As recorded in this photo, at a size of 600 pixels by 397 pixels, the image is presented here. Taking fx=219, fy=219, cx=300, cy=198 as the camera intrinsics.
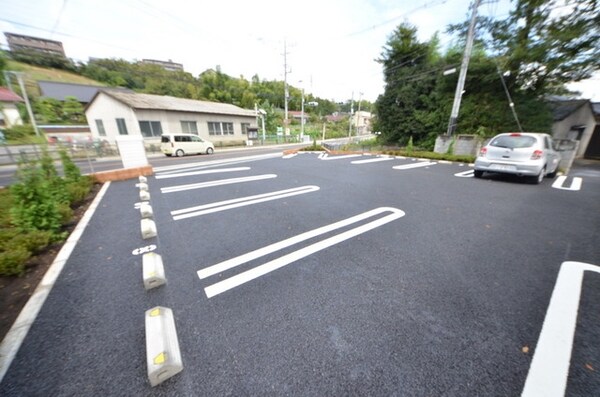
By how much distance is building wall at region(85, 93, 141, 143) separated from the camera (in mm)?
16672

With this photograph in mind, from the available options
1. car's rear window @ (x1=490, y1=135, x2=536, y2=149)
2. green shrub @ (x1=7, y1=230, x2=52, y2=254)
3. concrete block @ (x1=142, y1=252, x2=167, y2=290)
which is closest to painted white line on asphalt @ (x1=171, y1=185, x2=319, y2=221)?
green shrub @ (x1=7, y1=230, x2=52, y2=254)

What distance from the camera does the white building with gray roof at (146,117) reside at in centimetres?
1669

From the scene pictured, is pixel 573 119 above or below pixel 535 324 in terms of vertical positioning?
above

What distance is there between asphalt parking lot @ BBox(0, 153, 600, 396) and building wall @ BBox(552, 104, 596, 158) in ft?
48.2

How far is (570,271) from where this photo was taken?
2.27 meters

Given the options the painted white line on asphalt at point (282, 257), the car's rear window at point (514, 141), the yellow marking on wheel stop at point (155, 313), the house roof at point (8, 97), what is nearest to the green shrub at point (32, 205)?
the painted white line on asphalt at point (282, 257)

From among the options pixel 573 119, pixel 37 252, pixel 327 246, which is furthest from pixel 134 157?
pixel 573 119

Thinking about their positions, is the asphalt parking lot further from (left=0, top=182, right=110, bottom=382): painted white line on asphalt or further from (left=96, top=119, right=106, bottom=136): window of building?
(left=96, top=119, right=106, bottom=136): window of building

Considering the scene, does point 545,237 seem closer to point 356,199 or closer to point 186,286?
point 356,199

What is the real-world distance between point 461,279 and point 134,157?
8.97 m

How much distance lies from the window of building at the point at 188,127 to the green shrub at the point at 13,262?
1924cm

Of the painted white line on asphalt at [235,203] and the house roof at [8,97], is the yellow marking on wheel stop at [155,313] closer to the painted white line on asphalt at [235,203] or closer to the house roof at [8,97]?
the painted white line on asphalt at [235,203]

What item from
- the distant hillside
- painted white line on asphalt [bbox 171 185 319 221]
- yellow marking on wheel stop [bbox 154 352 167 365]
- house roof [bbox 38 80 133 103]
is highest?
the distant hillside

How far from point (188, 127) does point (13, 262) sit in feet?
64.6
